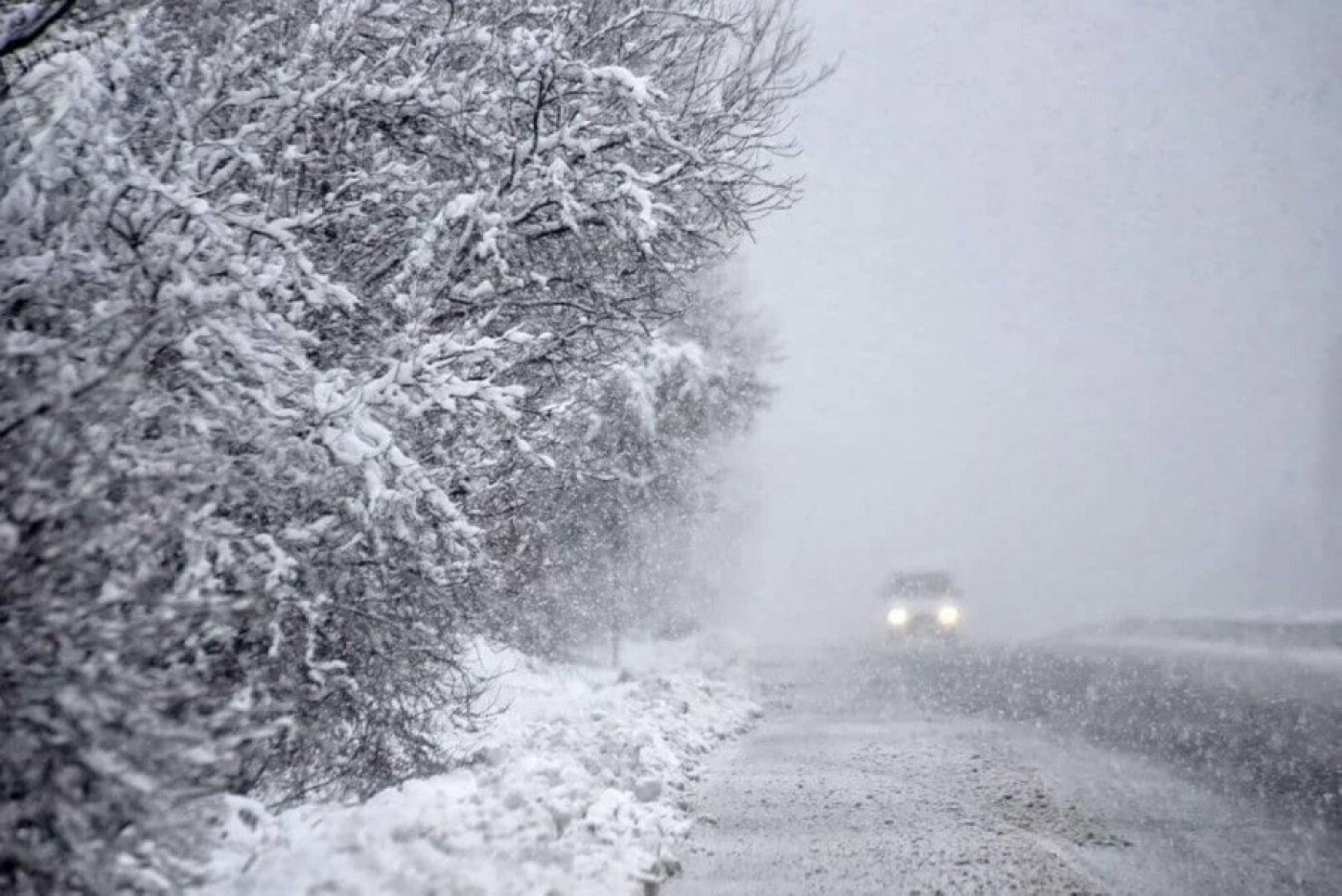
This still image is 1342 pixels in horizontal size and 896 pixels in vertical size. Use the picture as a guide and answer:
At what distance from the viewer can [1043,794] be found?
7164 mm

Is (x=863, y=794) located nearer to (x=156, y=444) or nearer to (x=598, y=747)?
(x=598, y=747)

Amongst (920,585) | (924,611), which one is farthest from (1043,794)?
(920,585)

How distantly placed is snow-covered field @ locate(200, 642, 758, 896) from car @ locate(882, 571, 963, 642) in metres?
16.3

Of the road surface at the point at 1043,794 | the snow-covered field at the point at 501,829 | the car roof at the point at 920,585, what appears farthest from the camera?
the car roof at the point at 920,585

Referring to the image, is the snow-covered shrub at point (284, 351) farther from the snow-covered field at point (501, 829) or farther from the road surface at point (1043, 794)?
the road surface at point (1043, 794)

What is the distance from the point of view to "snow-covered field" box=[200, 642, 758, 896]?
4.11 m

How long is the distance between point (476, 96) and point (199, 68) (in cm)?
146

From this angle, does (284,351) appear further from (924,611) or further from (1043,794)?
(924,611)

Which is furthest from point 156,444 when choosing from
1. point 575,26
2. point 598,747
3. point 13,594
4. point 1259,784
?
point 1259,784

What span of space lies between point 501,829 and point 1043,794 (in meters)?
4.07

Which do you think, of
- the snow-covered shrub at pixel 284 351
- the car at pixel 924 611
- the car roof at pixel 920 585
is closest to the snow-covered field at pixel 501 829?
the snow-covered shrub at pixel 284 351

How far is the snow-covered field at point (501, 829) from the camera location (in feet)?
13.5

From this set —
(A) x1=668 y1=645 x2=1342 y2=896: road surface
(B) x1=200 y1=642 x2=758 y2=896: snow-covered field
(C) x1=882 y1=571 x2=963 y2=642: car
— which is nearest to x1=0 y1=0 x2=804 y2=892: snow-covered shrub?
(B) x1=200 y1=642 x2=758 y2=896: snow-covered field

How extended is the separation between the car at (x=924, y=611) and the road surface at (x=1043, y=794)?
11.1m
